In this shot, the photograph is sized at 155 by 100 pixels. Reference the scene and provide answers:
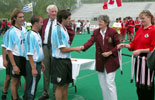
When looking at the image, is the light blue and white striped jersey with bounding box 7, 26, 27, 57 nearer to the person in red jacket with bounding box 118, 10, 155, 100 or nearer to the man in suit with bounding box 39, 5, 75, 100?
the man in suit with bounding box 39, 5, 75, 100

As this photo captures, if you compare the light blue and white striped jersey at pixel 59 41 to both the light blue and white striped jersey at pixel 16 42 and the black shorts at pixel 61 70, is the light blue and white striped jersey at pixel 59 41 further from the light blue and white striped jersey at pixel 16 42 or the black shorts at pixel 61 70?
the light blue and white striped jersey at pixel 16 42

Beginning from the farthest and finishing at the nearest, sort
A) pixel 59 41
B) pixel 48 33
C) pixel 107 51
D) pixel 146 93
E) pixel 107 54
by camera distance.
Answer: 1. pixel 48 33
2. pixel 107 51
3. pixel 107 54
4. pixel 146 93
5. pixel 59 41

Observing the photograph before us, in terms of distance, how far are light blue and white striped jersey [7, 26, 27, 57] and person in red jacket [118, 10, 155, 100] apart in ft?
7.14

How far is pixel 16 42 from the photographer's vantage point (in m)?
4.90

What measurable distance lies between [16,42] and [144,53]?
7.85ft

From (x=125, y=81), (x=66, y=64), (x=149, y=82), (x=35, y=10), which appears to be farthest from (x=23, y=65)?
(x=35, y=10)

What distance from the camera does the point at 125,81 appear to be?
736 centimetres

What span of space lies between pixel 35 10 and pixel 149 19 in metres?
67.3

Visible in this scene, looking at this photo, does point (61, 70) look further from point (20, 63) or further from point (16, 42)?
point (16, 42)

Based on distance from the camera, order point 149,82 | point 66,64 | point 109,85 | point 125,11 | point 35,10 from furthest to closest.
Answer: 1. point 35,10
2. point 125,11
3. point 109,85
4. point 66,64
5. point 149,82

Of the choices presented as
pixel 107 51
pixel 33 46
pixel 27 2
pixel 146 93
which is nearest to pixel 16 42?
pixel 33 46

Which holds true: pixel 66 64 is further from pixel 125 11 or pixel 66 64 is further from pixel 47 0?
pixel 47 0

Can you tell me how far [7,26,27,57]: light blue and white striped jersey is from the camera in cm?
488

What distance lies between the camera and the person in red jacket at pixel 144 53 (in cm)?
417
